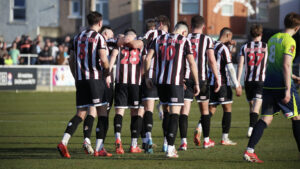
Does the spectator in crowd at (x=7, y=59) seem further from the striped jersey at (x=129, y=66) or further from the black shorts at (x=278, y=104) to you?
the black shorts at (x=278, y=104)

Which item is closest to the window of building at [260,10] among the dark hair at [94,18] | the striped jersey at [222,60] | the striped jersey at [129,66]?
the striped jersey at [222,60]

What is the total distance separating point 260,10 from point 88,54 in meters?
32.2

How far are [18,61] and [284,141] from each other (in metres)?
20.7

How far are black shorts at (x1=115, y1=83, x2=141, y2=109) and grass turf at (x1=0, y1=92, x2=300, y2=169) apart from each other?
33.9 inches

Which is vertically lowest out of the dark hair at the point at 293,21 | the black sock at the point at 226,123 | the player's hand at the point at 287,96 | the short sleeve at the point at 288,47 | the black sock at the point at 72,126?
the black sock at the point at 226,123

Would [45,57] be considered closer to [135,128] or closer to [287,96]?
[135,128]

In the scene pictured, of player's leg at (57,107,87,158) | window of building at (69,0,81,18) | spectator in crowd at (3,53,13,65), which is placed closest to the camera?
player's leg at (57,107,87,158)

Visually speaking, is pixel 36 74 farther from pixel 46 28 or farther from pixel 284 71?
pixel 284 71

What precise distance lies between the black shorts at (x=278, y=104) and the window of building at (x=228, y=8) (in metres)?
31.2

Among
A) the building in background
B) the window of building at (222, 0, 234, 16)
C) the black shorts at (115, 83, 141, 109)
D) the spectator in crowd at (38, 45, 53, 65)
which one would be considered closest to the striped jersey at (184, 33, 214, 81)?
the black shorts at (115, 83, 141, 109)

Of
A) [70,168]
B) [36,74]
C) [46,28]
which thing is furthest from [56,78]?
[70,168]

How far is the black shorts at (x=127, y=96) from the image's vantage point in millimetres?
10867

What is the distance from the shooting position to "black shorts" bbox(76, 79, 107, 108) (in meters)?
10.1

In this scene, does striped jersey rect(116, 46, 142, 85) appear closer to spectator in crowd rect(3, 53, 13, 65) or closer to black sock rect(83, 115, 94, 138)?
black sock rect(83, 115, 94, 138)
